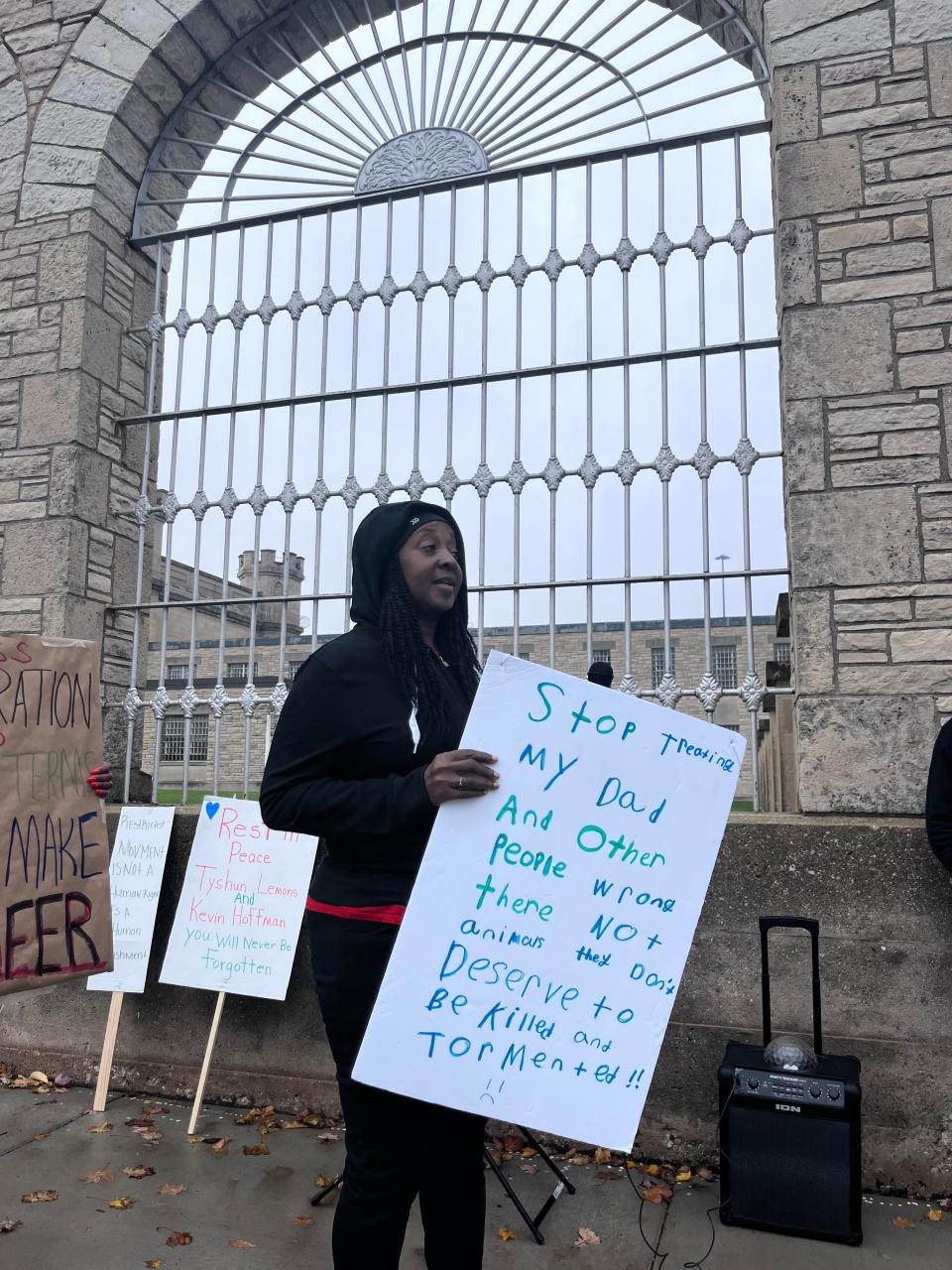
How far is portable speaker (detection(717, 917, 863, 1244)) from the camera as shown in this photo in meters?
2.84

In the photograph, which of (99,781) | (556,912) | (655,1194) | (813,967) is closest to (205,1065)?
(99,781)

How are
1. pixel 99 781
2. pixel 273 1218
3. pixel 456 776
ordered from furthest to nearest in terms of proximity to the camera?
pixel 273 1218, pixel 99 781, pixel 456 776

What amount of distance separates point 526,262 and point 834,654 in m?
2.23

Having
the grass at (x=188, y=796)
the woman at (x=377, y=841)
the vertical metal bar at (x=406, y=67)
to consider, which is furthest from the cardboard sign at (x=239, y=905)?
the vertical metal bar at (x=406, y=67)

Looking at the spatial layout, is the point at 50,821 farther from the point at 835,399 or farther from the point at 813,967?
the point at 835,399

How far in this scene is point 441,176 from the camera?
461 centimetres

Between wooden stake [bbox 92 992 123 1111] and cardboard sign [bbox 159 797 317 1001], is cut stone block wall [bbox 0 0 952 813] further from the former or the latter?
wooden stake [bbox 92 992 123 1111]

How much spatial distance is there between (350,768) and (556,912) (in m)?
0.49

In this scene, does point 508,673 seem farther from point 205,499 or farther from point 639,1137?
point 205,499

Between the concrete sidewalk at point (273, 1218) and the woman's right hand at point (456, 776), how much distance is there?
1708 millimetres

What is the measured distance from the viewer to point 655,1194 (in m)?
3.11

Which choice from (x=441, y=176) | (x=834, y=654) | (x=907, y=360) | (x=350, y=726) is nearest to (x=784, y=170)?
(x=907, y=360)

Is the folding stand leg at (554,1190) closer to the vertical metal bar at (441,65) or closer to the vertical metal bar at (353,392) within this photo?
the vertical metal bar at (353,392)

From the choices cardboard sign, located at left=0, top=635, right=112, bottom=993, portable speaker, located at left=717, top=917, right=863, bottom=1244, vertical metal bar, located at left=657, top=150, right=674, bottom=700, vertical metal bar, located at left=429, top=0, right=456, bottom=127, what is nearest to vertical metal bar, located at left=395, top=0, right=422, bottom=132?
vertical metal bar, located at left=429, top=0, right=456, bottom=127
